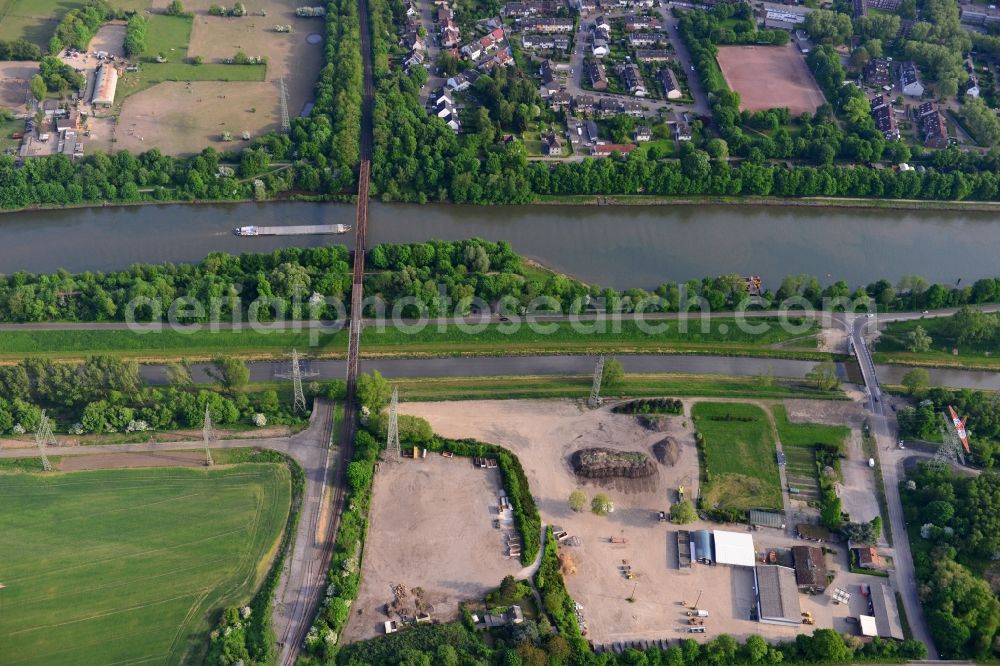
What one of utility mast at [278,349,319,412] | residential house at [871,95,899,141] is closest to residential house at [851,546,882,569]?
utility mast at [278,349,319,412]

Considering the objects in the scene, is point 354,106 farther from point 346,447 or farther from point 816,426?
point 816,426

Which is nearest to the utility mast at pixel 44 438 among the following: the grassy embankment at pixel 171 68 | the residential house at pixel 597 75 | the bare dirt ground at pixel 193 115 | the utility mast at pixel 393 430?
the utility mast at pixel 393 430

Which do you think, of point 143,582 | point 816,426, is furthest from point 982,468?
point 143,582

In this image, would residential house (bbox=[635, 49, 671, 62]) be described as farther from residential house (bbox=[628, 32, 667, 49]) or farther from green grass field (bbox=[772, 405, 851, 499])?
green grass field (bbox=[772, 405, 851, 499])

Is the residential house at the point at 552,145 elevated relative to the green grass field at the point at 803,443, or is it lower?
elevated

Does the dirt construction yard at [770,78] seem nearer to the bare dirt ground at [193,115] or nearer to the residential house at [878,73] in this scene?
the residential house at [878,73]

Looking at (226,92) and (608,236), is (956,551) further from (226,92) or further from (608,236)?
(226,92)
